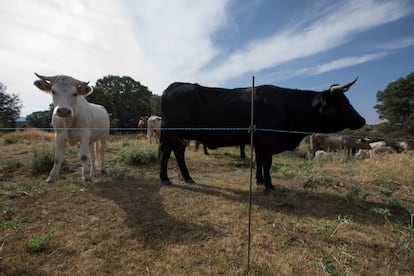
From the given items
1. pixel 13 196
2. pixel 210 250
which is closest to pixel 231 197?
pixel 210 250

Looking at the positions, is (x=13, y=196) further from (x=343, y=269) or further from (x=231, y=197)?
(x=343, y=269)

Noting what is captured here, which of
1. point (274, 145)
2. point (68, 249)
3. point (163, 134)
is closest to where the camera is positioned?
point (68, 249)

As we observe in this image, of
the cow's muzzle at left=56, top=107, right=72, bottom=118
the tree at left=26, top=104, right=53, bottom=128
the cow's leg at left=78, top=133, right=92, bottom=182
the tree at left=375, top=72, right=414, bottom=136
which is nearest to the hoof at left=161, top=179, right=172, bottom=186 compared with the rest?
the cow's leg at left=78, top=133, right=92, bottom=182

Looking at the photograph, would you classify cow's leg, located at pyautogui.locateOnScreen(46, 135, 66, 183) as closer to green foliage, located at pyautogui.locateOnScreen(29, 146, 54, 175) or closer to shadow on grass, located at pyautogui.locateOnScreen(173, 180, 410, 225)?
green foliage, located at pyautogui.locateOnScreen(29, 146, 54, 175)

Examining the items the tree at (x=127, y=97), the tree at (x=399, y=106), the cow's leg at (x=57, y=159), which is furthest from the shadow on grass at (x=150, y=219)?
the tree at (x=127, y=97)

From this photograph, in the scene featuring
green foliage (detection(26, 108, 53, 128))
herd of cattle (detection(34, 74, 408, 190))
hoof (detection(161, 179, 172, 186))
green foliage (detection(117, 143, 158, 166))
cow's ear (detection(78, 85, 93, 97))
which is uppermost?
green foliage (detection(26, 108, 53, 128))

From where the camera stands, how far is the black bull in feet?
13.4

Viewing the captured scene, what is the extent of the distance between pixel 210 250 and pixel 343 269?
123 centimetres

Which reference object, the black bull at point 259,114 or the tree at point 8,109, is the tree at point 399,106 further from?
the tree at point 8,109

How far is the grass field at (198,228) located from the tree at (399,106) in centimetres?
2191

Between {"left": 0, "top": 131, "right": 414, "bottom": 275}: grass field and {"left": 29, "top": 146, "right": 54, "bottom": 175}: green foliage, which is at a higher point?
{"left": 29, "top": 146, "right": 54, "bottom": 175}: green foliage

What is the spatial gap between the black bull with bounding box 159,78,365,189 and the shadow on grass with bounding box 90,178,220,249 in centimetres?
77

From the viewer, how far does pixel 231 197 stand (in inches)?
150

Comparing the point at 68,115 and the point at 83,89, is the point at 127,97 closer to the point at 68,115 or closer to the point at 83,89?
the point at 83,89
